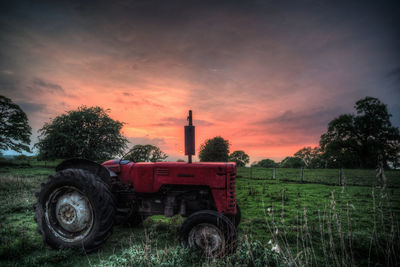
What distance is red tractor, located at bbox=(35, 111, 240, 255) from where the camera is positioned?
331 centimetres

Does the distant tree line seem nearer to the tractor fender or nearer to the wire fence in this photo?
the wire fence

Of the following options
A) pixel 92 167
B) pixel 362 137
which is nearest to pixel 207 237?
pixel 92 167

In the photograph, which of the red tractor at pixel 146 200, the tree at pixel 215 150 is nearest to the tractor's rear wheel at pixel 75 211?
the red tractor at pixel 146 200

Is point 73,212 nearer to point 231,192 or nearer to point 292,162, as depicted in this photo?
point 231,192

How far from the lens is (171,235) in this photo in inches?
178

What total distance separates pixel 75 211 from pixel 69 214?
0.46ft

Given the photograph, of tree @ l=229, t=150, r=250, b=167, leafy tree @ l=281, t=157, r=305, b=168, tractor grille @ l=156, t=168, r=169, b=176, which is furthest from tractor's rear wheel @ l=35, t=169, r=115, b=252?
leafy tree @ l=281, t=157, r=305, b=168

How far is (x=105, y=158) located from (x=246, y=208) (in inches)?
922

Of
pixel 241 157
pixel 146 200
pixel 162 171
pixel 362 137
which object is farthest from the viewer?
pixel 241 157

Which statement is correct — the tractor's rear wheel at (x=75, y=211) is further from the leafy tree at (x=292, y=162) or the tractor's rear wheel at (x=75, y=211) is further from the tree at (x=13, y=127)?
the leafy tree at (x=292, y=162)

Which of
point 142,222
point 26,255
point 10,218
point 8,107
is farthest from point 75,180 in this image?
point 8,107

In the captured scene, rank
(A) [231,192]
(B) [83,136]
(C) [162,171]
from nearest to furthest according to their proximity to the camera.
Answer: (A) [231,192], (C) [162,171], (B) [83,136]

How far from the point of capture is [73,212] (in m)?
3.69

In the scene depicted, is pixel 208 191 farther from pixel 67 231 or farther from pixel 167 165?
pixel 67 231
